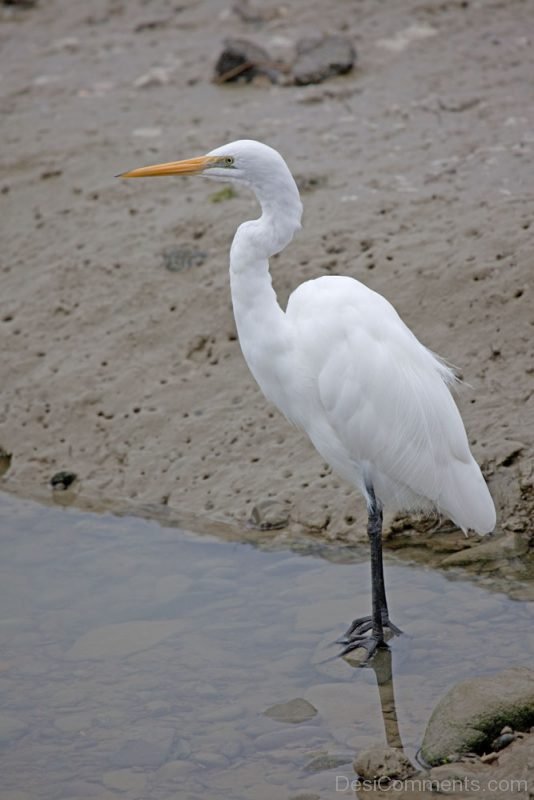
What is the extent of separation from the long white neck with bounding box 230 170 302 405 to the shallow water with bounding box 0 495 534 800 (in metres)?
1.05

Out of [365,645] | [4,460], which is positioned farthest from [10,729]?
[4,460]

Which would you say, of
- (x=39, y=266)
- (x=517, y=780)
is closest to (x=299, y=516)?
(x=517, y=780)

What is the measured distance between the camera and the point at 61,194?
777cm

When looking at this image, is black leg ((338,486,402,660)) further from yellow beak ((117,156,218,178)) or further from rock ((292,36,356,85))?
rock ((292,36,356,85))

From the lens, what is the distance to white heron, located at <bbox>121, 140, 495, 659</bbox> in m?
4.42

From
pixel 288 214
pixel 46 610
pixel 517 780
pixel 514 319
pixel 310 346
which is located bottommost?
pixel 46 610

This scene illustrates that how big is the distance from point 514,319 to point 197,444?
5.91 feet

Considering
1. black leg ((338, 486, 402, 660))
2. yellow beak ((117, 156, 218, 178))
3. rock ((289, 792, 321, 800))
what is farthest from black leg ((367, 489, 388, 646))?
yellow beak ((117, 156, 218, 178))

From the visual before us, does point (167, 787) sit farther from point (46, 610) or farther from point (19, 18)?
point (19, 18)

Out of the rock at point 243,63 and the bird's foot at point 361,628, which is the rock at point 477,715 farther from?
the rock at point 243,63

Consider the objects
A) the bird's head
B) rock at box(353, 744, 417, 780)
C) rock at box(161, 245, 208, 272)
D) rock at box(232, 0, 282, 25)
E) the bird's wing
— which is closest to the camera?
rock at box(353, 744, 417, 780)

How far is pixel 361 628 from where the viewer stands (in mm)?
4664

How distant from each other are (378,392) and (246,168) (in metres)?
1.04

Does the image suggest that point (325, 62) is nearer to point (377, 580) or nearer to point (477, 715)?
point (377, 580)
